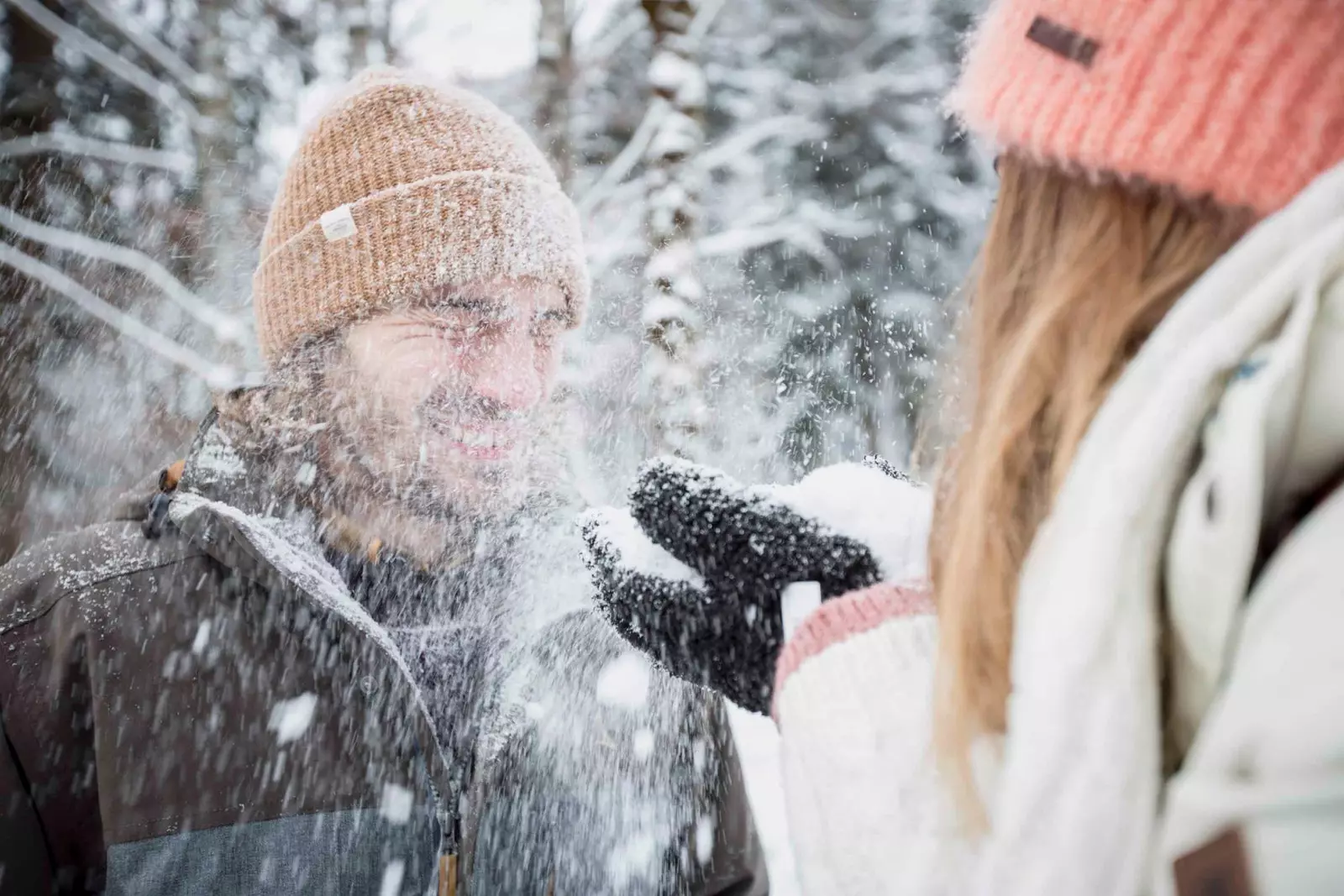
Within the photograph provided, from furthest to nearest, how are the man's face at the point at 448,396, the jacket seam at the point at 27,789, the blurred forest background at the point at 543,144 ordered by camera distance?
the blurred forest background at the point at 543,144, the man's face at the point at 448,396, the jacket seam at the point at 27,789

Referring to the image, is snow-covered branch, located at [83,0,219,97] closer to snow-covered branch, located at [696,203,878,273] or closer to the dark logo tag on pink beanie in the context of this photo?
snow-covered branch, located at [696,203,878,273]

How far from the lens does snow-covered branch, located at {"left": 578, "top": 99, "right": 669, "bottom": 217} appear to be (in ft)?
16.7

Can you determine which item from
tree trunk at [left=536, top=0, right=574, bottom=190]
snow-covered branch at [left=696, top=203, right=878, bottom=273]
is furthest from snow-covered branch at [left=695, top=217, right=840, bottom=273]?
tree trunk at [left=536, top=0, right=574, bottom=190]

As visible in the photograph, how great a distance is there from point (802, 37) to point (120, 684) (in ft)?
19.7

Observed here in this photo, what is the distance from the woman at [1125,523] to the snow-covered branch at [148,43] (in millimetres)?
6128

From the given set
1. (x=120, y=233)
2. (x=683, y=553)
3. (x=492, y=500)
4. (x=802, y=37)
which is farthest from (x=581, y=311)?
(x=120, y=233)

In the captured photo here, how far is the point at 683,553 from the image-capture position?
0.97 meters

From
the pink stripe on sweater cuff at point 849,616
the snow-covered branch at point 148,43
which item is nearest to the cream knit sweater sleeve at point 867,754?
the pink stripe on sweater cuff at point 849,616

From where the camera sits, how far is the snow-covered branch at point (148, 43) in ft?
16.6

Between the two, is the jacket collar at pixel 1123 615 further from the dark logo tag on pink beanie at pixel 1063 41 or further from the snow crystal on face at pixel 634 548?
the snow crystal on face at pixel 634 548

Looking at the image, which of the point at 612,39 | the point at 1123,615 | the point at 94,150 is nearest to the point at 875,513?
the point at 1123,615

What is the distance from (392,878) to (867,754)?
1037 mm

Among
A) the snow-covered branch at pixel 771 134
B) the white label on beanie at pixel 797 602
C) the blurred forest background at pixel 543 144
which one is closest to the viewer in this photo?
the white label on beanie at pixel 797 602

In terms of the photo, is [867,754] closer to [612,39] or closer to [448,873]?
[448,873]
